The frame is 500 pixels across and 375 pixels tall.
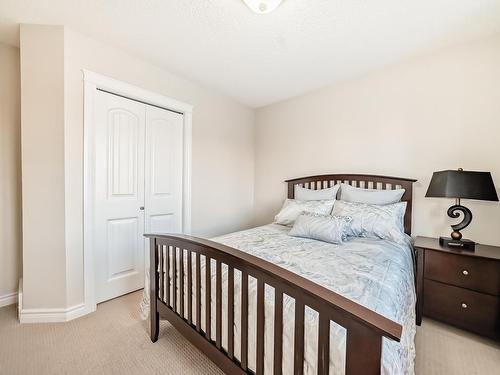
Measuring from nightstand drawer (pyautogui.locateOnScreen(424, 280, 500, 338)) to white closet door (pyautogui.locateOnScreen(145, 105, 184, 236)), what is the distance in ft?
8.42

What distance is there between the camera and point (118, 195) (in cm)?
228

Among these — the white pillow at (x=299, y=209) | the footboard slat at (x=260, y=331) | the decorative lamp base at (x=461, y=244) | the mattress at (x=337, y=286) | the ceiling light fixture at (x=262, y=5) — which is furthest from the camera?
the white pillow at (x=299, y=209)

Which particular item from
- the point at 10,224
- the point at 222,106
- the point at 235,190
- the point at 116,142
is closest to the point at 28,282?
the point at 10,224

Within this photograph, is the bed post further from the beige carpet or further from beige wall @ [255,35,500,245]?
beige wall @ [255,35,500,245]

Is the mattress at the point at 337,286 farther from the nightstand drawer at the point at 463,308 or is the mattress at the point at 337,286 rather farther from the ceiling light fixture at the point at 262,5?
the ceiling light fixture at the point at 262,5

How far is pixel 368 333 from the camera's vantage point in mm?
678

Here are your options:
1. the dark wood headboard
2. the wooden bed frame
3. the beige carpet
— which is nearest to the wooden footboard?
the wooden bed frame

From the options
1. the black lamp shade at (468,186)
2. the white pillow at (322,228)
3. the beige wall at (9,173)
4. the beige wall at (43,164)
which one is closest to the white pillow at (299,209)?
the white pillow at (322,228)

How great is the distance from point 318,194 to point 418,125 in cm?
119

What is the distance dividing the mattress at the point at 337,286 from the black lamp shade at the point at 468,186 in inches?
22.2

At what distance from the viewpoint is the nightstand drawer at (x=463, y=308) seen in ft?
5.28

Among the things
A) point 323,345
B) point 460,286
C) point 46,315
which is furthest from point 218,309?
point 460,286

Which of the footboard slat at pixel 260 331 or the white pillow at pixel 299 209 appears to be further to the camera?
the white pillow at pixel 299 209

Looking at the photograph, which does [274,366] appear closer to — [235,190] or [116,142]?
[116,142]
